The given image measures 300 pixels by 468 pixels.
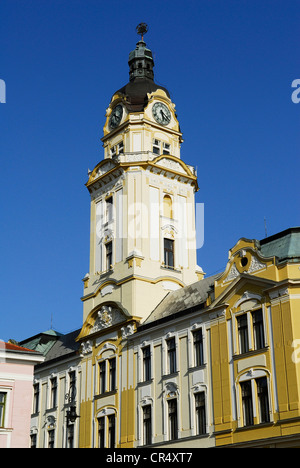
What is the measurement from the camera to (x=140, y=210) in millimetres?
59688

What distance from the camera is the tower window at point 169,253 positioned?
60062mm

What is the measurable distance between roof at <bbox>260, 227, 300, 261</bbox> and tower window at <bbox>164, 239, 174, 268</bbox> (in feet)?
48.6

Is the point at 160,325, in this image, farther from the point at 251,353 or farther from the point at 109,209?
the point at 109,209

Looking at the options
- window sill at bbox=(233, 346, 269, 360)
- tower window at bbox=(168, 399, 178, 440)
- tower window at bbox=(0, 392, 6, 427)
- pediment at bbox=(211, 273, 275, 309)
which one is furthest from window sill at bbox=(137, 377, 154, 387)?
tower window at bbox=(0, 392, 6, 427)

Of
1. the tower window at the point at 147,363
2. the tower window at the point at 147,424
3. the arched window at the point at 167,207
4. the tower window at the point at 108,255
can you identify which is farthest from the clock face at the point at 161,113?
the tower window at the point at 147,424

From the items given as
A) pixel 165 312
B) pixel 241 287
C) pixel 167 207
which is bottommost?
pixel 241 287

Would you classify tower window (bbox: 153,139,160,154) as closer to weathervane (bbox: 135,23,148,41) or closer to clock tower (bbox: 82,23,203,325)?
clock tower (bbox: 82,23,203,325)

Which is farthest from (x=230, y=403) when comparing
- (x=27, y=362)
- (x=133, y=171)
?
(x=133, y=171)

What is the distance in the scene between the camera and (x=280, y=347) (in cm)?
4100

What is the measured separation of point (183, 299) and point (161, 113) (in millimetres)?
21076

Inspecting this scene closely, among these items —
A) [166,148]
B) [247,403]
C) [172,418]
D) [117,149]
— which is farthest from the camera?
[166,148]

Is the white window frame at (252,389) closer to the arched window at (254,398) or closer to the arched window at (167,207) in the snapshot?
the arched window at (254,398)

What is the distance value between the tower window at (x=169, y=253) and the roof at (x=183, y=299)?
12.4 ft

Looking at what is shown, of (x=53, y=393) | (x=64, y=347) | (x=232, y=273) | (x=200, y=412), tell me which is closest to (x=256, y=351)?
(x=232, y=273)
